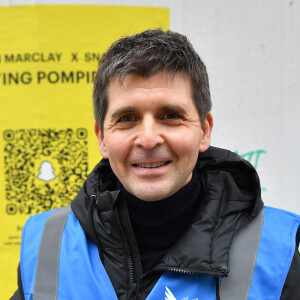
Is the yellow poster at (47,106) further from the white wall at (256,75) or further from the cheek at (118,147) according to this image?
the cheek at (118,147)

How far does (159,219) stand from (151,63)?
472 mm

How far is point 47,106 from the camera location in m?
2.10

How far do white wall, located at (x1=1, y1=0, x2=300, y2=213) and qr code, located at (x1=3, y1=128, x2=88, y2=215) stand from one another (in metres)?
0.74

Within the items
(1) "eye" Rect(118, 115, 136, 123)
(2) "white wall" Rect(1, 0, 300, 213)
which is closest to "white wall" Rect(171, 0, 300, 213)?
(2) "white wall" Rect(1, 0, 300, 213)

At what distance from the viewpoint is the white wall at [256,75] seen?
6.93 ft

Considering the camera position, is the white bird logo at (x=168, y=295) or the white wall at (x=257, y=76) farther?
the white wall at (x=257, y=76)

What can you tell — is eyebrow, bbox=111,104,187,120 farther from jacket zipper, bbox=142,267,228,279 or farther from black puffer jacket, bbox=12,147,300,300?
jacket zipper, bbox=142,267,228,279

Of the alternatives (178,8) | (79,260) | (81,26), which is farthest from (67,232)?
(178,8)

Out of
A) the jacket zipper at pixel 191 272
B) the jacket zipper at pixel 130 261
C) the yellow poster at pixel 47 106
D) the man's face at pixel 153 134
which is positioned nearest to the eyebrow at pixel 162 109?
the man's face at pixel 153 134

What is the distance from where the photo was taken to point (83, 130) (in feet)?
6.97

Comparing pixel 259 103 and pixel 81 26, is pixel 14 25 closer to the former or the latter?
pixel 81 26

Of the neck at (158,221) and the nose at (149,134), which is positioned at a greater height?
the nose at (149,134)

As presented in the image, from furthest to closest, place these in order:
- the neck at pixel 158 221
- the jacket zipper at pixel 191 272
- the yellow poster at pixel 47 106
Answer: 1. the yellow poster at pixel 47 106
2. the neck at pixel 158 221
3. the jacket zipper at pixel 191 272

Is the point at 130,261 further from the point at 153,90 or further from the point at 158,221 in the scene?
the point at 153,90
